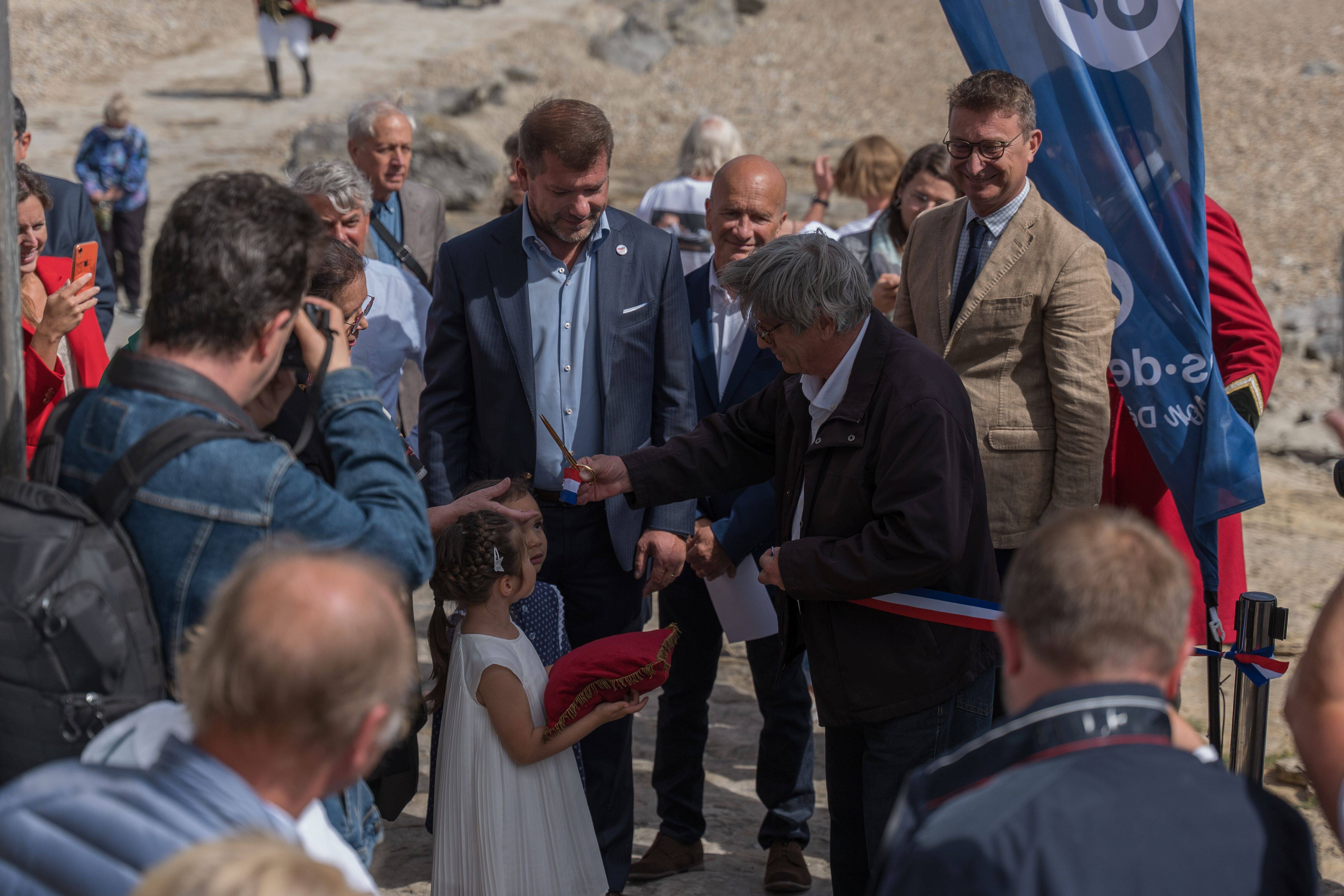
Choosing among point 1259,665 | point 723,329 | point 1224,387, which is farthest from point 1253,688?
point 723,329

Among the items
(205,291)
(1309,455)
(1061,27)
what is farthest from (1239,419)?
(1309,455)

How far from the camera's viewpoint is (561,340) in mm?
3447

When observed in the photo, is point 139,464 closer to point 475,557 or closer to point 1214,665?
point 475,557

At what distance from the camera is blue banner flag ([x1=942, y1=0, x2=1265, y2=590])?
3.43m

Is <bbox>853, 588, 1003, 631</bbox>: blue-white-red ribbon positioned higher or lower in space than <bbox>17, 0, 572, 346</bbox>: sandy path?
lower

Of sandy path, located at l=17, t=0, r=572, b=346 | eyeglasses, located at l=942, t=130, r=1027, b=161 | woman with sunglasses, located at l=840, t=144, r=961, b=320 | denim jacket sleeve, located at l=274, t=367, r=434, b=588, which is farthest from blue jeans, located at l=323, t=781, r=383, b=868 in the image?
sandy path, located at l=17, t=0, r=572, b=346

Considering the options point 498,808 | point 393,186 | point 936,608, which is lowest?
point 498,808

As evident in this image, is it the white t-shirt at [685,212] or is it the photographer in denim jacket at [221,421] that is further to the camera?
the white t-shirt at [685,212]

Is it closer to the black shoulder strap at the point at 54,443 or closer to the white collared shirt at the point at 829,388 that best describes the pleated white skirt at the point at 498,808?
the white collared shirt at the point at 829,388

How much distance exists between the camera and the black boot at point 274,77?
17094mm

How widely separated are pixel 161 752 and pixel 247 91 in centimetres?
1824

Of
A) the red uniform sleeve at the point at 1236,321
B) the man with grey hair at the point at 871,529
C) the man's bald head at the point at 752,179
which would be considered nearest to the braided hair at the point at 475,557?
the man with grey hair at the point at 871,529

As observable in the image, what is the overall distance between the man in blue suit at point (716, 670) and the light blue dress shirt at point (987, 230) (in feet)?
2.00

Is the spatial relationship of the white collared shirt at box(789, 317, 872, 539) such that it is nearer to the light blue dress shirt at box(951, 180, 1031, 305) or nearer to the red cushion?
the red cushion
